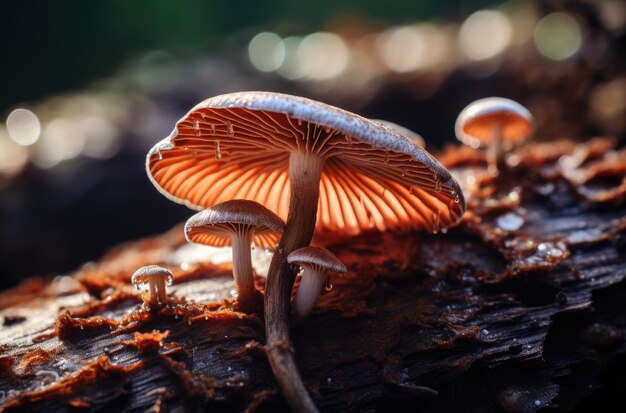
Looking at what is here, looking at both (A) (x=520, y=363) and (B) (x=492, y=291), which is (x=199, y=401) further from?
(B) (x=492, y=291)

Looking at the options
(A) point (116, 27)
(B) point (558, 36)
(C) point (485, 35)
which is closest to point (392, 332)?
(B) point (558, 36)

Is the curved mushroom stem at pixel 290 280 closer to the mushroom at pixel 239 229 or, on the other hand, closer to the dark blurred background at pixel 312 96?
the mushroom at pixel 239 229

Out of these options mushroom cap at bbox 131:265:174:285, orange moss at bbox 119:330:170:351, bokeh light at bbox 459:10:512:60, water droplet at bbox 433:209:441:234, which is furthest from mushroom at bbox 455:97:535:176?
bokeh light at bbox 459:10:512:60

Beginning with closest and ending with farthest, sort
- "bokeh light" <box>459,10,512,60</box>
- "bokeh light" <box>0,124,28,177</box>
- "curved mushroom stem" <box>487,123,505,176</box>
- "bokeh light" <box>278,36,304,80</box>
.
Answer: "curved mushroom stem" <box>487,123,505,176</box>
"bokeh light" <box>0,124,28,177</box>
"bokeh light" <box>459,10,512,60</box>
"bokeh light" <box>278,36,304,80</box>

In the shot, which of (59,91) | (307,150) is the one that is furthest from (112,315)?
(59,91)

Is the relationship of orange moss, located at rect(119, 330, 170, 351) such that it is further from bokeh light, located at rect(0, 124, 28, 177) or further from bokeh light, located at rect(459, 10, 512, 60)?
bokeh light, located at rect(459, 10, 512, 60)

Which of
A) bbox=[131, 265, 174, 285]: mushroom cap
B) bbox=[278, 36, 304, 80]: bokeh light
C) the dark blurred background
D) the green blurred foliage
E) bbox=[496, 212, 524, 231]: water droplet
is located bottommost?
bbox=[496, 212, 524, 231]: water droplet

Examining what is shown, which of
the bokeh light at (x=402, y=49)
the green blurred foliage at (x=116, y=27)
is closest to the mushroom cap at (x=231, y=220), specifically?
the bokeh light at (x=402, y=49)

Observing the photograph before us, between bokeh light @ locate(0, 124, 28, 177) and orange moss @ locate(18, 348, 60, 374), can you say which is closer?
orange moss @ locate(18, 348, 60, 374)

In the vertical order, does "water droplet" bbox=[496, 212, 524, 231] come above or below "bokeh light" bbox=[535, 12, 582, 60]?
below
